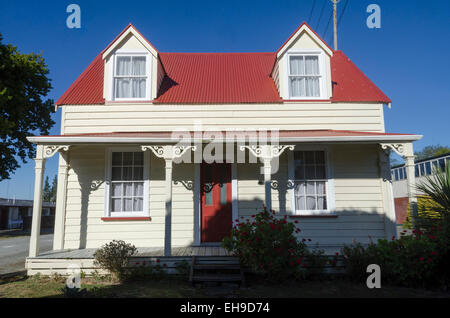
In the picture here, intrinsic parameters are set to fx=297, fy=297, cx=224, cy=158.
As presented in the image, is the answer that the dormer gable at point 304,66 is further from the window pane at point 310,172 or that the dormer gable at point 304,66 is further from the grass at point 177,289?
the grass at point 177,289

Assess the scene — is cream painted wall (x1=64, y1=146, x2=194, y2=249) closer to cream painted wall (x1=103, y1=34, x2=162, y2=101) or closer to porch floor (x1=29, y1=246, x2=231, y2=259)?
porch floor (x1=29, y1=246, x2=231, y2=259)

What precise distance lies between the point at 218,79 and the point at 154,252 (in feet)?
20.6

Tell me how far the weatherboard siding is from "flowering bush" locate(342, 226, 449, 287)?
3.99 m

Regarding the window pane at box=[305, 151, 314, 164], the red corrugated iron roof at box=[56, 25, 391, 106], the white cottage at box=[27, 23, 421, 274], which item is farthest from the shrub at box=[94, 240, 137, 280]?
the window pane at box=[305, 151, 314, 164]

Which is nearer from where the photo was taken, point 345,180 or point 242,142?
point 242,142

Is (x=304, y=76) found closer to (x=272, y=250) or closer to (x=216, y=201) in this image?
(x=216, y=201)

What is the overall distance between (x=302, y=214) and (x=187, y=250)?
3.41 m

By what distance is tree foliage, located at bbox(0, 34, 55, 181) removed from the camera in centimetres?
1510

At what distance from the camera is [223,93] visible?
9766 mm

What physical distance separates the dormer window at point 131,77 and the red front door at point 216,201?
318cm

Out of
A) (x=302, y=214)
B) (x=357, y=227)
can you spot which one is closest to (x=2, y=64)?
(x=302, y=214)

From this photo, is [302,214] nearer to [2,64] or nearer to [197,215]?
[197,215]

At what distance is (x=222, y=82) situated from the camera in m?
10.5

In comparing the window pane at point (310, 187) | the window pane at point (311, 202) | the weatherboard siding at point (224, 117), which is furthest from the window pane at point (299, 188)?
the weatherboard siding at point (224, 117)
